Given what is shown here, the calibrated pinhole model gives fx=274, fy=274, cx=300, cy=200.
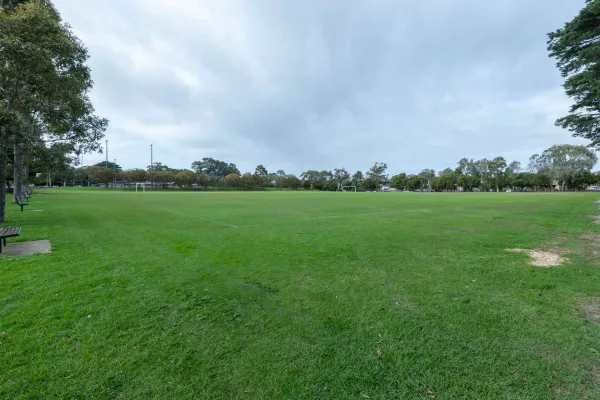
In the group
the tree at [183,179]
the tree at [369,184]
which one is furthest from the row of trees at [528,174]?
the tree at [183,179]

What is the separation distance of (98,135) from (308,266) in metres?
20.6

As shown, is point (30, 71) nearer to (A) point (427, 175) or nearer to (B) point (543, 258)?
(B) point (543, 258)

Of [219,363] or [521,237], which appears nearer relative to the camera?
[219,363]

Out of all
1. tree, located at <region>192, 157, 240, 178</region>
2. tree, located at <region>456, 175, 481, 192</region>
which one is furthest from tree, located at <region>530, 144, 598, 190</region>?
tree, located at <region>192, 157, 240, 178</region>

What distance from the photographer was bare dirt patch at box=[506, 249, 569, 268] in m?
6.34

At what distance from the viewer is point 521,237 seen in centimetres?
952

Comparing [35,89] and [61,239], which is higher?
[35,89]

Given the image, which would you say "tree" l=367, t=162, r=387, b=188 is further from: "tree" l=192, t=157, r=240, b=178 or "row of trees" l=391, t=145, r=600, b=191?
"tree" l=192, t=157, r=240, b=178

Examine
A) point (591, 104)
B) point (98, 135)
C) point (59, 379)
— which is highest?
point (591, 104)

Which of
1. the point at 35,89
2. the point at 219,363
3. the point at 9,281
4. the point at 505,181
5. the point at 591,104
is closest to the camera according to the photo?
the point at 219,363

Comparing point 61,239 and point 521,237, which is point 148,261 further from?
point 521,237

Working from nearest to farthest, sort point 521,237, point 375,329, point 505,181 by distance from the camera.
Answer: point 375,329 < point 521,237 < point 505,181

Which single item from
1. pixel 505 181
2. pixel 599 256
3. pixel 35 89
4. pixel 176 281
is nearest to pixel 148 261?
pixel 176 281

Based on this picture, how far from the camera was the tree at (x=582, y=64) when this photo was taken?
11988 millimetres
